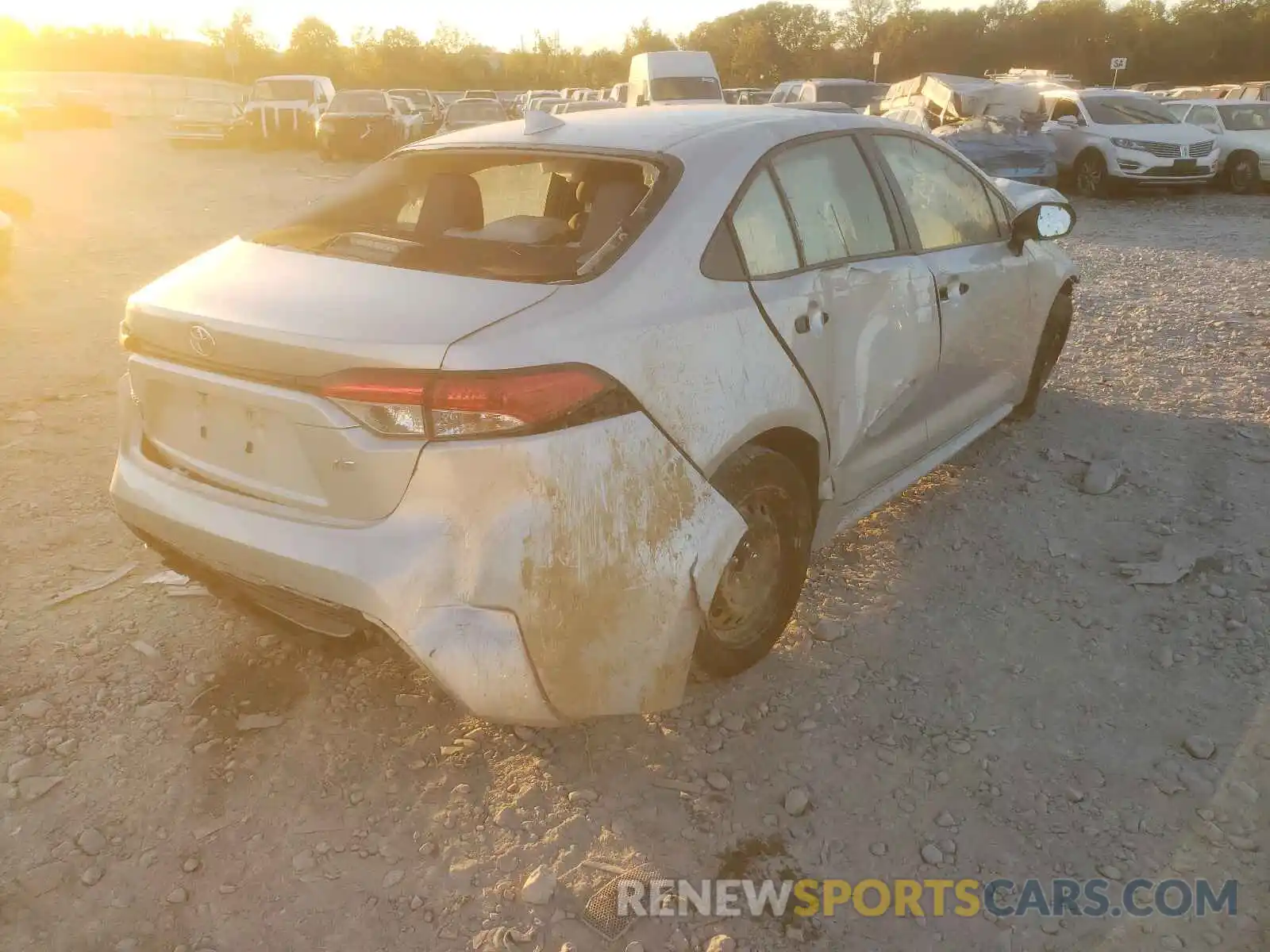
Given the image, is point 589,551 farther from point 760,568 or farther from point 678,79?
point 678,79

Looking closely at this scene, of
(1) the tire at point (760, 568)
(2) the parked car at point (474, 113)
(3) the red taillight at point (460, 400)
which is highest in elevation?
Result: (2) the parked car at point (474, 113)

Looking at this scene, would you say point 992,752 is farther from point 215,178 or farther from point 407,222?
point 215,178

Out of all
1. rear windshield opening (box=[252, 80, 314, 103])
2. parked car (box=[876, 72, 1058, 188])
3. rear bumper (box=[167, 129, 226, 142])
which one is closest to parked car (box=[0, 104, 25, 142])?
rear bumper (box=[167, 129, 226, 142])

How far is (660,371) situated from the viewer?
2.24m

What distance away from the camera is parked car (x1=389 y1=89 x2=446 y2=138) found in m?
25.7

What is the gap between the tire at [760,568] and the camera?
2.69 m

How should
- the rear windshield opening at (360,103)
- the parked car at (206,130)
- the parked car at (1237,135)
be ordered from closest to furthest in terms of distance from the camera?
1. the parked car at (1237,135)
2. the rear windshield opening at (360,103)
3. the parked car at (206,130)

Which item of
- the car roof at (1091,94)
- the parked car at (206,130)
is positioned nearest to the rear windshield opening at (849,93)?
the car roof at (1091,94)

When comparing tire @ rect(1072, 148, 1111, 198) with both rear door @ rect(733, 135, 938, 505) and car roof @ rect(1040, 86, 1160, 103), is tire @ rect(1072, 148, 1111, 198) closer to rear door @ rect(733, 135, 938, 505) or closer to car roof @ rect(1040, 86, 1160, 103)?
car roof @ rect(1040, 86, 1160, 103)

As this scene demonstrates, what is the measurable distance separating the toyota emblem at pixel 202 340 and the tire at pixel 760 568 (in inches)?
53.6

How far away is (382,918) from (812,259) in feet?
7.02

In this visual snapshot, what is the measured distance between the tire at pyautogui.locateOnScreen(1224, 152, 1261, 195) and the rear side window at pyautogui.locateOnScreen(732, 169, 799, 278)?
15.7m

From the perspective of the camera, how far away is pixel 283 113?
2434 cm
